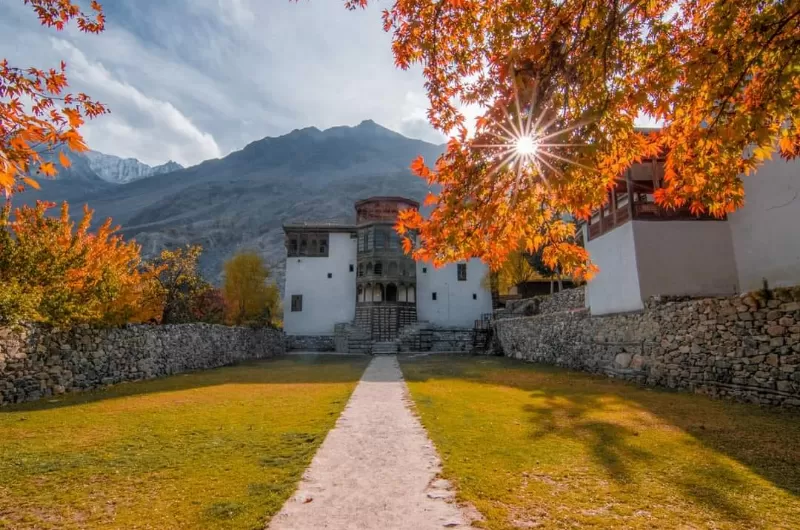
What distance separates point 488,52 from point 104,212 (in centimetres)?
14464

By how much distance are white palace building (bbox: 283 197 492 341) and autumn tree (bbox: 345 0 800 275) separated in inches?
1128

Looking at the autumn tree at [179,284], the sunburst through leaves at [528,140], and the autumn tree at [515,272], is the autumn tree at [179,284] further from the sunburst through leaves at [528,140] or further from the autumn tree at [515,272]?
the autumn tree at [515,272]

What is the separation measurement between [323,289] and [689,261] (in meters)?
27.6

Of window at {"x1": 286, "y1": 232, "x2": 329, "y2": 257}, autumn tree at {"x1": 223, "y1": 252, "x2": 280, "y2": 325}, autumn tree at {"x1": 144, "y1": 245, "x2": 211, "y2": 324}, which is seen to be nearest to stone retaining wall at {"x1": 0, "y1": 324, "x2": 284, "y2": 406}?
autumn tree at {"x1": 144, "y1": 245, "x2": 211, "y2": 324}

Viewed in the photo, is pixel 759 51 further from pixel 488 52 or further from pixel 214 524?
pixel 214 524

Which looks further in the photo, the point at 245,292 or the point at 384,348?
the point at 245,292

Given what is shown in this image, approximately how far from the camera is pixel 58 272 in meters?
10.4

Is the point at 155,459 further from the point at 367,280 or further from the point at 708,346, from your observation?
the point at 367,280

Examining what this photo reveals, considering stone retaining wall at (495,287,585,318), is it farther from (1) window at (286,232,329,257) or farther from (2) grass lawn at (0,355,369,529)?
(2) grass lawn at (0,355,369,529)

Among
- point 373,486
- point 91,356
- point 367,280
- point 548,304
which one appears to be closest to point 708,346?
point 373,486

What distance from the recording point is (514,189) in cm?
433

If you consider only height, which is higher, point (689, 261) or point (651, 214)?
point (651, 214)

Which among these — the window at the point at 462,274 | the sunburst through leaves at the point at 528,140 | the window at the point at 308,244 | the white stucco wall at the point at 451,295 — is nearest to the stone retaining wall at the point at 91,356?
the sunburst through leaves at the point at 528,140

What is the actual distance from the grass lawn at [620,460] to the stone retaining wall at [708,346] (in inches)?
24.6
